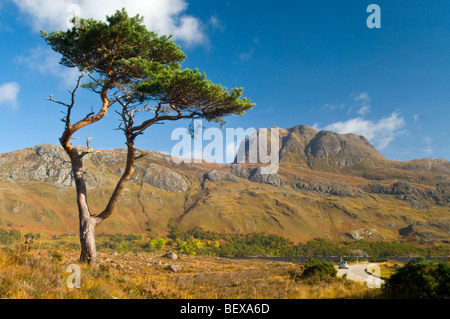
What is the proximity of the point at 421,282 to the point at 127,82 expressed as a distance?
1659 centimetres

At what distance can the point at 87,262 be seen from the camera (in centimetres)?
1207

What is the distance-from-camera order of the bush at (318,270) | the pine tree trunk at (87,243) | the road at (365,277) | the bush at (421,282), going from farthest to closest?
the road at (365,277)
the bush at (318,270)
the pine tree trunk at (87,243)
the bush at (421,282)

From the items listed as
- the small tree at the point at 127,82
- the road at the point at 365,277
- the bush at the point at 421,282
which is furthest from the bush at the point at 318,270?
the small tree at the point at 127,82

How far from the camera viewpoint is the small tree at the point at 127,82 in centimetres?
1252

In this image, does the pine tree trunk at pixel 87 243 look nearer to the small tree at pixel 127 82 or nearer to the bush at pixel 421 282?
the small tree at pixel 127 82

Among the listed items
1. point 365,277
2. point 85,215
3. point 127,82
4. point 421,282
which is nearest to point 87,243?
point 85,215

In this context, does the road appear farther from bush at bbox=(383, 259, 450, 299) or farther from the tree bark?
the tree bark

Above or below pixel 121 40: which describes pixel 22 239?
below

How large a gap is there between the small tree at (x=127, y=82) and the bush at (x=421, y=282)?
36.4 feet

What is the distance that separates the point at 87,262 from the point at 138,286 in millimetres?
4732

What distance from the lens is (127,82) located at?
14.8 meters

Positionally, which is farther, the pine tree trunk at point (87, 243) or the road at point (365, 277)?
Result: the road at point (365, 277)
